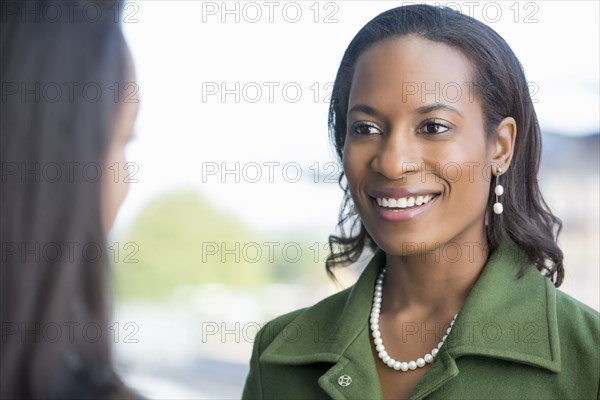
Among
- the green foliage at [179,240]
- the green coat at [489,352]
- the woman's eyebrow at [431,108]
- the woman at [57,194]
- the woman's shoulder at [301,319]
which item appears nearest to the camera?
the woman at [57,194]

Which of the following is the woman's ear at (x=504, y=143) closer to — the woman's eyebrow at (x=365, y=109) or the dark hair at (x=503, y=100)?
the dark hair at (x=503, y=100)

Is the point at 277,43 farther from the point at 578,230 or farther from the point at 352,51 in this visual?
the point at 352,51

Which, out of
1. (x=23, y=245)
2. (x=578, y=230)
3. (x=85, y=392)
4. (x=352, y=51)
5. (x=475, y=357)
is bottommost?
(x=578, y=230)

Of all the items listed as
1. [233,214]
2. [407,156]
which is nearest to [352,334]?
[407,156]

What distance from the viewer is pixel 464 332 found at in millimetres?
1592

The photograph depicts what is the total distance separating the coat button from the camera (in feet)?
5.51

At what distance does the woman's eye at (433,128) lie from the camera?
5.45ft

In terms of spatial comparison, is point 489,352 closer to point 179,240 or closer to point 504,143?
point 504,143

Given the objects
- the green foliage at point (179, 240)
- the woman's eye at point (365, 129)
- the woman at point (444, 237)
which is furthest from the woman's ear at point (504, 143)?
the green foliage at point (179, 240)

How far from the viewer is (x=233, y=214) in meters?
13.9

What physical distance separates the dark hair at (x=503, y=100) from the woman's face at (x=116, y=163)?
994 mm

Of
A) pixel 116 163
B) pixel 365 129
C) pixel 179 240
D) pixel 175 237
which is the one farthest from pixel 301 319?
pixel 179 240

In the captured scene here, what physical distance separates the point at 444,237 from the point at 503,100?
31 centimetres

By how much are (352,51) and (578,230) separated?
380 cm
